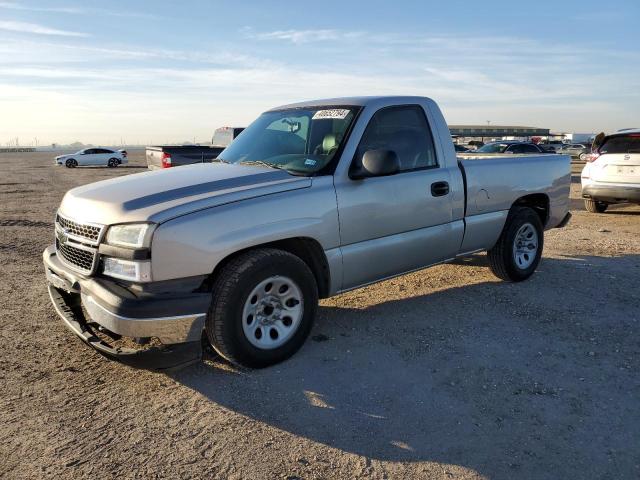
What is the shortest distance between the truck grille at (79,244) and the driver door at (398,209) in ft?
5.69

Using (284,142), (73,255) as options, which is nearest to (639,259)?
(284,142)

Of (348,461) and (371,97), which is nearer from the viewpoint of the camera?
(348,461)

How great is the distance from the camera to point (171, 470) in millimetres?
2584

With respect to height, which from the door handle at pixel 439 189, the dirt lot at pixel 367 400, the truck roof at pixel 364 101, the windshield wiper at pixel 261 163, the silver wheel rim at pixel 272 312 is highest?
the truck roof at pixel 364 101

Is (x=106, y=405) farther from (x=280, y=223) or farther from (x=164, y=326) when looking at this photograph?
(x=280, y=223)

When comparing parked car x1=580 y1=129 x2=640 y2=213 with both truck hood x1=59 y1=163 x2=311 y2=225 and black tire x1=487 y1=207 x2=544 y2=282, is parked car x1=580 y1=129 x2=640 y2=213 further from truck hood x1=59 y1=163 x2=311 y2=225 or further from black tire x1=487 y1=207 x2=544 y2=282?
truck hood x1=59 y1=163 x2=311 y2=225

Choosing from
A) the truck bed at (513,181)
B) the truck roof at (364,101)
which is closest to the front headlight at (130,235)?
the truck roof at (364,101)

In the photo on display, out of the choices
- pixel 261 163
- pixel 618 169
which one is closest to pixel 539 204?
pixel 261 163

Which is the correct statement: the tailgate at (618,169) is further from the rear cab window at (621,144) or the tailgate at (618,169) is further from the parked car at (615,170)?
the rear cab window at (621,144)

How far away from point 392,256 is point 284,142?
4.52ft

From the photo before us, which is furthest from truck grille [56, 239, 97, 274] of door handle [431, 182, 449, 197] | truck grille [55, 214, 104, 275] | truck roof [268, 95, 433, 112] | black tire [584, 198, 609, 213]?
black tire [584, 198, 609, 213]

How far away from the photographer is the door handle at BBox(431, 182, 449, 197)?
14.9 feet

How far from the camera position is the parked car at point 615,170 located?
30.7 feet

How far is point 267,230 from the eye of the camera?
345cm
